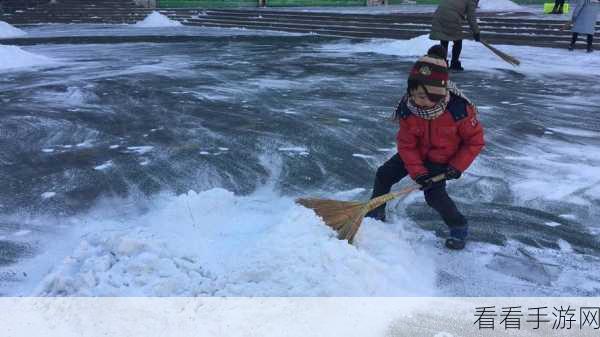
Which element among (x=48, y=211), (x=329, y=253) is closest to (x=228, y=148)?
(x=48, y=211)

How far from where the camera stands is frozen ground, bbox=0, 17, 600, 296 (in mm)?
2629

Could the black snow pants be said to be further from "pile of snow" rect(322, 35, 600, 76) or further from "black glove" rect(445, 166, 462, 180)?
"pile of snow" rect(322, 35, 600, 76)

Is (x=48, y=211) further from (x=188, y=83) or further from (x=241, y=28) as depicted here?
(x=241, y=28)

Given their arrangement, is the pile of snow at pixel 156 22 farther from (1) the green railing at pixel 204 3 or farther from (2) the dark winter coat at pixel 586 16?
(2) the dark winter coat at pixel 586 16

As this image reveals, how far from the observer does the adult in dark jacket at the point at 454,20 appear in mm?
8180

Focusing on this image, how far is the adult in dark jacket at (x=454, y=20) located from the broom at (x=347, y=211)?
613cm

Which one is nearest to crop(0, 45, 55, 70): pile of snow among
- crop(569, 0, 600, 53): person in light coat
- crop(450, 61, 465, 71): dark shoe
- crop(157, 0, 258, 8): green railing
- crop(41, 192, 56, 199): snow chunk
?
crop(41, 192, 56, 199): snow chunk

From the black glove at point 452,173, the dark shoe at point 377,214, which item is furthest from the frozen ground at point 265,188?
the black glove at point 452,173

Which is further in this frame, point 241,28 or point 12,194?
point 241,28

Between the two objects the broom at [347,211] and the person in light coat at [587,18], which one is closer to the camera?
the broom at [347,211]

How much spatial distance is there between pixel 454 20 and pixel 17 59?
25.2 ft

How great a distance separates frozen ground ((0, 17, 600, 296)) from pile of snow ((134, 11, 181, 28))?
9840mm

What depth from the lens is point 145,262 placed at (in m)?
2.62

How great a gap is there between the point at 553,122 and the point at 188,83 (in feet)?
16.3
